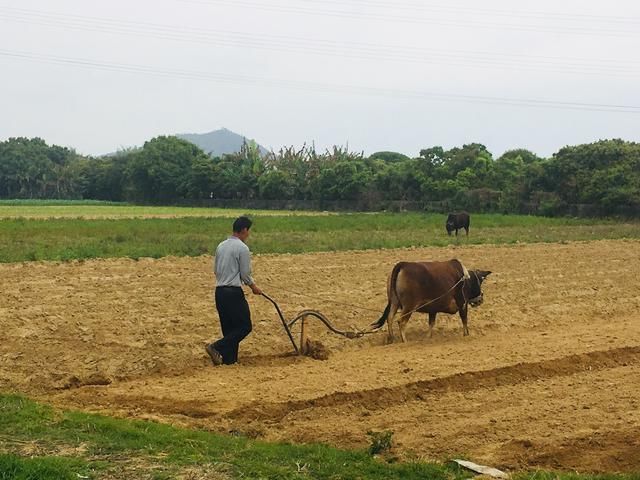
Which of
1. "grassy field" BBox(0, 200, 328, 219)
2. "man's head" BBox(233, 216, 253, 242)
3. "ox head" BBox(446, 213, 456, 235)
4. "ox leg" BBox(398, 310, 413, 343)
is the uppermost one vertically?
"man's head" BBox(233, 216, 253, 242)

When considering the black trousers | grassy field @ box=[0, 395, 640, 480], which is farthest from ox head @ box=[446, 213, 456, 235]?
grassy field @ box=[0, 395, 640, 480]

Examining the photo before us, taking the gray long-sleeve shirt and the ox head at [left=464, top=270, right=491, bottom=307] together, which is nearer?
the gray long-sleeve shirt

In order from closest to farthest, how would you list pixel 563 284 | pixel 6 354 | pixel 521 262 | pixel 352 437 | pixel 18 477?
pixel 18 477
pixel 352 437
pixel 6 354
pixel 563 284
pixel 521 262

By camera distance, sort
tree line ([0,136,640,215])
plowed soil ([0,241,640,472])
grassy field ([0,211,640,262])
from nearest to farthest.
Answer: plowed soil ([0,241,640,472]) → grassy field ([0,211,640,262]) → tree line ([0,136,640,215])

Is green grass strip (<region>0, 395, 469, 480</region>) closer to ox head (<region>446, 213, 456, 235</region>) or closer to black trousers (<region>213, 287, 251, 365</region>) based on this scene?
black trousers (<region>213, 287, 251, 365</region>)

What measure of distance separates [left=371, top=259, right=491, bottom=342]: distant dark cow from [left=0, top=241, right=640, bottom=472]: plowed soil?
1.92 feet

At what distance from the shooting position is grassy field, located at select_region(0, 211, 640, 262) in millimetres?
25016

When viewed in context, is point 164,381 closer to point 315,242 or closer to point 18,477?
point 18,477

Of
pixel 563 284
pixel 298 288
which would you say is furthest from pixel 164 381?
pixel 563 284

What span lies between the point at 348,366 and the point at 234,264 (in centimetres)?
213

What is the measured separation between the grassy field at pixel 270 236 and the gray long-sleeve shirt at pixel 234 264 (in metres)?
12.3

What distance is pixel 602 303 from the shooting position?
18516 millimetres

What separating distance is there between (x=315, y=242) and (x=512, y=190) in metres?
35.2

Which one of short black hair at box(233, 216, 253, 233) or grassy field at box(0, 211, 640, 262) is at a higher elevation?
short black hair at box(233, 216, 253, 233)
